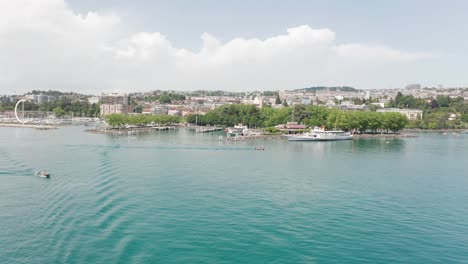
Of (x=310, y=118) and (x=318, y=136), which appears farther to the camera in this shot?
(x=310, y=118)

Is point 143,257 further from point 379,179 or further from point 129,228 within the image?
point 379,179

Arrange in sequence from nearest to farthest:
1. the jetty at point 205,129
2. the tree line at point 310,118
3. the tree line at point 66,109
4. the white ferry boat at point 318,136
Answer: the white ferry boat at point 318,136 → the tree line at point 310,118 → the jetty at point 205,129 → the tree line at point 66,109

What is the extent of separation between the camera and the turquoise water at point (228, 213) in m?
9.76

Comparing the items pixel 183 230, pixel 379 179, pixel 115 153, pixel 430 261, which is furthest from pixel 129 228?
pixel 115 153

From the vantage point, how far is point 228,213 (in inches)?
500

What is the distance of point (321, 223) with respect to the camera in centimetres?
1190

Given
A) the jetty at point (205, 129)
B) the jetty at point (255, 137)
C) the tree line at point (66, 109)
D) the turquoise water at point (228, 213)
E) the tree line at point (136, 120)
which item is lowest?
the turquoise water at point (228, 213)

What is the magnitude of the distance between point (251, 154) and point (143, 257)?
1875cm

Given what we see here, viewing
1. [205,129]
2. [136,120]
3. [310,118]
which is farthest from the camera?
[136,120]

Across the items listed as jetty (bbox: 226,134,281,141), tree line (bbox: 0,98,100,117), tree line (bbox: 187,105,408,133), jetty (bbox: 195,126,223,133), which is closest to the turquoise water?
jetty (bbox: 226,134,281,141)

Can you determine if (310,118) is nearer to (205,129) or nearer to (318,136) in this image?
(205,129)

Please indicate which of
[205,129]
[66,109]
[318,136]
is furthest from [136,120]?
[66,109]

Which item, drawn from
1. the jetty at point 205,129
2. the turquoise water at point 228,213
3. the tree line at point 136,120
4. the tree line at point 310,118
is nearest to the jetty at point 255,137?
the tree line at point 310,118

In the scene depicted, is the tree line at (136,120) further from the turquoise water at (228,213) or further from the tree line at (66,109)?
the turquoise water at (228,213)
